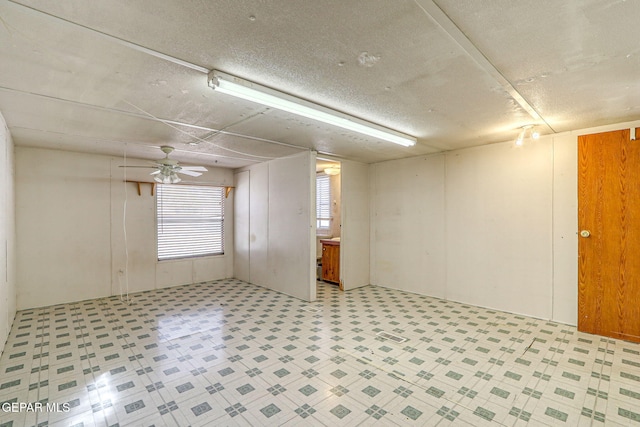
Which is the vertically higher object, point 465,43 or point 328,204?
point 465,43

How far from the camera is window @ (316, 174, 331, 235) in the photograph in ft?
23.9

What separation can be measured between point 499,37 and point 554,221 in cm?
328

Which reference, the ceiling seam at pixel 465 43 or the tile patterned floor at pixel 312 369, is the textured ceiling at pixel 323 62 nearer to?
the ceiling seam at pixel 465 43

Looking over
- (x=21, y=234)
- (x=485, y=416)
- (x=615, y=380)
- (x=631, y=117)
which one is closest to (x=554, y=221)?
(x=631, y=117)

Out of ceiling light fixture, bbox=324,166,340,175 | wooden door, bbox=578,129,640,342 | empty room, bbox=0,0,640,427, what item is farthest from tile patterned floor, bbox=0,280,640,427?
ceiling light fixture, bbox=324,166,340,175

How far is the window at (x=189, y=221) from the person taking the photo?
5.84m

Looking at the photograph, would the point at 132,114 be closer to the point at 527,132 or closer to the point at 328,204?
the point at 527,132

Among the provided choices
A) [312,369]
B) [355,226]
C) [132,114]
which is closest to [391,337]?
[312,369]

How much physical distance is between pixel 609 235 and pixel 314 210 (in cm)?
385

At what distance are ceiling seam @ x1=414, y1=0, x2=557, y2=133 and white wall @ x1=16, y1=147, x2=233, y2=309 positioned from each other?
5563mm

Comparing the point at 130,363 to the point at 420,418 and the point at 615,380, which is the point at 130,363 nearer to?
the point at 420,418

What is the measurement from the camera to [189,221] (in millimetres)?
6219

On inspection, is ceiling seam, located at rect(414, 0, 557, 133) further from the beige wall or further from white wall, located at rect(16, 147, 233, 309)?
white wall, located at rect(16, 147, 233, 309)

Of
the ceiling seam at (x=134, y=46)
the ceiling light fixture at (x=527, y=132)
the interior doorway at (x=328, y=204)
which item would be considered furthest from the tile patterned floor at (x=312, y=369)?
the interior doorway at (x=328, y=204)
